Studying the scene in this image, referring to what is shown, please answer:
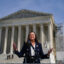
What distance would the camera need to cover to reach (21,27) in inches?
1663

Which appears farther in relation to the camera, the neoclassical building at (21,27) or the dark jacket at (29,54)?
the neoclassical building at (21,27)

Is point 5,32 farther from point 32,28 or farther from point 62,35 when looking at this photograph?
point 62,35

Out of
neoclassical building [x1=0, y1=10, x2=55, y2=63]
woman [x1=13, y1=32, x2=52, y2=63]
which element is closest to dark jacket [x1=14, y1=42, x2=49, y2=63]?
woman [x1=13, y1=32, x2=52, y2=63]

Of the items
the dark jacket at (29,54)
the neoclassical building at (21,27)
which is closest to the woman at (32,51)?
the dark jacket at (29,54)

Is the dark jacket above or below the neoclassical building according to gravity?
below

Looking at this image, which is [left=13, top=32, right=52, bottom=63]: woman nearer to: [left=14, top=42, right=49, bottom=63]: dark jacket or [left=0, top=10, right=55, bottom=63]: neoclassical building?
[left=14, top=42, right=49, bottom=63]: dark jacket

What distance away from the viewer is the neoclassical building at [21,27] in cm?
3984

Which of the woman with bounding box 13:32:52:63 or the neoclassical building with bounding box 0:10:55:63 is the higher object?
the neoclassical building with bounding box 0:10:55:63

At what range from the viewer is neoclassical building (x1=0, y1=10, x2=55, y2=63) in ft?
131

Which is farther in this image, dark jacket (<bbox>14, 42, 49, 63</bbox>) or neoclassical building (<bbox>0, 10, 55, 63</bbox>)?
neoclassical building (<bbox>0, 10, 55, 63</bbox>)

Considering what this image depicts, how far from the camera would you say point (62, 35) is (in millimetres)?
45625

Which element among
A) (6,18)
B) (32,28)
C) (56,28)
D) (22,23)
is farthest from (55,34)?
(6,18)

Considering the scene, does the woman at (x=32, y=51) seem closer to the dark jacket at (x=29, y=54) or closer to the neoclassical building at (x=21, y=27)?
the dark jacket at (x=29, y=54)

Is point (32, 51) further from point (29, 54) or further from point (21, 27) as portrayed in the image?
point (21, 27)
